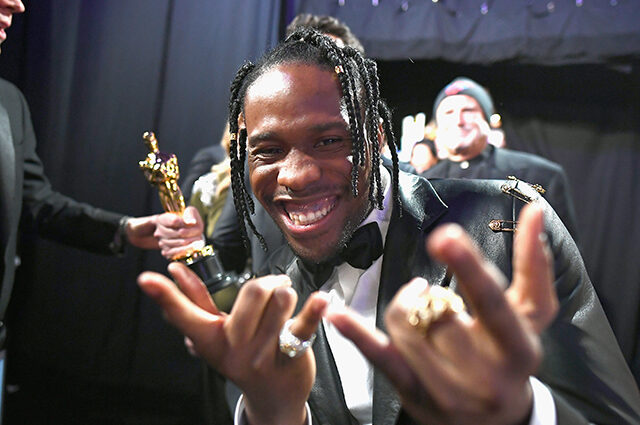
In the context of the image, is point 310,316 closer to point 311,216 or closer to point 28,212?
point 311,216

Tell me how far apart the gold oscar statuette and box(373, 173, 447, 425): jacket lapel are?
507 millimetres

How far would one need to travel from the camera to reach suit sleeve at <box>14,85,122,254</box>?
7.23 feet

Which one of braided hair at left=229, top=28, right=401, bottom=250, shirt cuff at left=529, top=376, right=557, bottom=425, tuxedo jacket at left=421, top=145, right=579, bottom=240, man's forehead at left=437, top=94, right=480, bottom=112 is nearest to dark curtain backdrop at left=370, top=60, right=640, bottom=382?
man's forehead at left=437, top=94, right=480, bottom=112

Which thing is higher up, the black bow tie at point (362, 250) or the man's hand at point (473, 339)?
the man's hand at point (473, 339)

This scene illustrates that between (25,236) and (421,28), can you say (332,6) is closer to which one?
(421,28)

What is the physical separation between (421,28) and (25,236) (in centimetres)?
257

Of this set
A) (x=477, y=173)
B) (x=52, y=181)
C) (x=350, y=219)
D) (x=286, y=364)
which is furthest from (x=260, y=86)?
(x=52, y=181)

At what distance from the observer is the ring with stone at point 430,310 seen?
Result: 0.56m

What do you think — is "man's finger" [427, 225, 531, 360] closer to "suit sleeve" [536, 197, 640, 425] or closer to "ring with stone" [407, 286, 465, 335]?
"ring with stone" [407, 286, 465, 335]

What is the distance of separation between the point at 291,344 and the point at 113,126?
2.47 m

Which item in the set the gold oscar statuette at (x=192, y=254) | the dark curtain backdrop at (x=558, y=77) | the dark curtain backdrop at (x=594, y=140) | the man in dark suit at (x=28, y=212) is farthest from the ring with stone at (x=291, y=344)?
the dark curtain backdrop at (x=594, y=140)

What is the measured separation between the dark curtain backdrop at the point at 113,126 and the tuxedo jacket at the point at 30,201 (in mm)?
703

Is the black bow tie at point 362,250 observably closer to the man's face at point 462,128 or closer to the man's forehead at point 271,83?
the man's forehead at point 271,83

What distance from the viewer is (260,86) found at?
1.17 m
